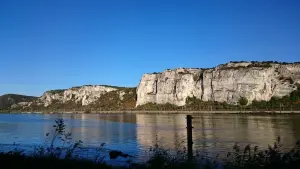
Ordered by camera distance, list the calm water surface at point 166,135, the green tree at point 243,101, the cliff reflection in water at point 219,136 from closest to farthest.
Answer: the cliff reflection in water at point 219,136 < the calm water surface at point 166,135 < the green tree at point 243,101

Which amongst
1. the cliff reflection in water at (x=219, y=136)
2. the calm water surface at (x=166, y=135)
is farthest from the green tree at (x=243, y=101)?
the cliff reflection in water at (x=219, y=136)

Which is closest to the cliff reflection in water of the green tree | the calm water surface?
the calm water surface

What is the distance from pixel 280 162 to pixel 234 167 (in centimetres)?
248

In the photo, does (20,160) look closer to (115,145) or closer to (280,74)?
(115,145)

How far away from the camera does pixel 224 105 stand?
636 feet

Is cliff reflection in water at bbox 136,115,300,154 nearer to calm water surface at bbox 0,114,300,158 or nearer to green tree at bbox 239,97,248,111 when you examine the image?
calm water surface at bbox 0,114,300,158

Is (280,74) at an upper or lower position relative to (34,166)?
upper

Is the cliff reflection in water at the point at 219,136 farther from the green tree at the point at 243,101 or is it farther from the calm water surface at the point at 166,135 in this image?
the green tree at the point at 243,101

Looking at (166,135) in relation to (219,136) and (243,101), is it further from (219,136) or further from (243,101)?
(243,101)

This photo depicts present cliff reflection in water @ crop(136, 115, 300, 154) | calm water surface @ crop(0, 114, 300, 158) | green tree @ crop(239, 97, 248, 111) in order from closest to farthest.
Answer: cliff reflection in water @ crop(136, 115, 300, 154)
calm water surface @ crop(0, 114, 300, 158)
green tree @ crop(239, 97, 248, 111)

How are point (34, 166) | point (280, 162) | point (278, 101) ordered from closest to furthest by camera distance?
point (280, 162) → point (34, 166) → point (278, 101)

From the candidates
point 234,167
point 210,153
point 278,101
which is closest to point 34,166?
point 234,167

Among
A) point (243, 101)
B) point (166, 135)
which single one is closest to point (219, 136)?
point (166, 135)

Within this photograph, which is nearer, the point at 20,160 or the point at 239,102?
the point at 20,160
